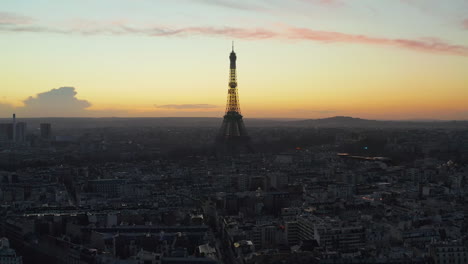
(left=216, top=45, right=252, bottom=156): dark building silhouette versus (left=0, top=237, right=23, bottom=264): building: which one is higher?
(left=216, top=45, right=252, bottom=156): dark building silhouette

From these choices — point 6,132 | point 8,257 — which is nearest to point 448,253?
point 8,257

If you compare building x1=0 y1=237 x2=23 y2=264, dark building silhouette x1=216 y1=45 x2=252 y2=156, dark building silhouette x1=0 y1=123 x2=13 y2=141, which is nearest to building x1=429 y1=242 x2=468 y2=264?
building x1=0 y1=237 x2=23 y2=264

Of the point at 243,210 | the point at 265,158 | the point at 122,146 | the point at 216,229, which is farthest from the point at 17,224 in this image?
the point at 122,146

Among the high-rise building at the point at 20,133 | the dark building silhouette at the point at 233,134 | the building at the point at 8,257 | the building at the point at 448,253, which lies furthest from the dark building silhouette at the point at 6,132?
the building at the point at 448,253

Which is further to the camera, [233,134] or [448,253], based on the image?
[233,134]

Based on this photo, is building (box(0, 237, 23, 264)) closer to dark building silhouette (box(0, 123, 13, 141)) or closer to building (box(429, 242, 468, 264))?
building (box(429, 242, 468, 264))

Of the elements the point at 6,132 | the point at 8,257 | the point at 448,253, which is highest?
the point at 6,132

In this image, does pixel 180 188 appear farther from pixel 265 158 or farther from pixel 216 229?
pixel 265 158

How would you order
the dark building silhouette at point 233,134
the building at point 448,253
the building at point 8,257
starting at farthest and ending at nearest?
the dark building silhouette at point 233,134 < the building at point 8,257 < the building at point 448,253

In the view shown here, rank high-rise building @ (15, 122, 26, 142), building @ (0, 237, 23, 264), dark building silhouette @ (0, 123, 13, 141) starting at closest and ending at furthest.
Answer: building @ (0, 237, 23, 264) < high-rise building @ (15, 122, 26, 142) < dark building silhouette @ (0, 123, 13, 141)

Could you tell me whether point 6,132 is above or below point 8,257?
above

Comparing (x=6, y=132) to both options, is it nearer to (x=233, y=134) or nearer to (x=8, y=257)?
(x=233, y=134)

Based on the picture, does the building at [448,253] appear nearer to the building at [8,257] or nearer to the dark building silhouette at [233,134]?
the building at [8,257]
